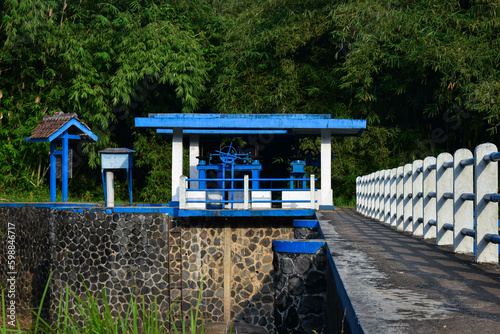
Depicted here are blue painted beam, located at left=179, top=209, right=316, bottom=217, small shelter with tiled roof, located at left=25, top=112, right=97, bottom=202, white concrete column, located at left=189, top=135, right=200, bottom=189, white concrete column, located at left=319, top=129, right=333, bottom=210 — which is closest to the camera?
blue painted beam, located at left=179, top=209, right=316, bottom=217

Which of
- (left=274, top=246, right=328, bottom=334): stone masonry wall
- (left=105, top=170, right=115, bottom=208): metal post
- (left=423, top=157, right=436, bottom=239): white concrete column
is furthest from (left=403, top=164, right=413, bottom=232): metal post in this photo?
(left=105, top=170, right=115, bottom=208): metal post

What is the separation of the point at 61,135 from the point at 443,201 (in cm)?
1323

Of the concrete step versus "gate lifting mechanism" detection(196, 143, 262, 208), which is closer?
the concrete step

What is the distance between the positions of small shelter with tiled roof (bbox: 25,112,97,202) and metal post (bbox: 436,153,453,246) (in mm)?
12296

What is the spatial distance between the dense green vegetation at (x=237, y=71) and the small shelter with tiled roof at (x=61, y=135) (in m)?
6.32

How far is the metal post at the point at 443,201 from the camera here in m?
6.98

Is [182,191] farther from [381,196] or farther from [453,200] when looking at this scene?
[453,200]

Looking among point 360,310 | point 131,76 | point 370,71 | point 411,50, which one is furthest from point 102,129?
point 360,310

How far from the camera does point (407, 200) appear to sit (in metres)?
9.36

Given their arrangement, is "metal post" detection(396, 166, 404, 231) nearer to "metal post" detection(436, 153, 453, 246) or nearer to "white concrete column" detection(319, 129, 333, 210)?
"metal post" detection(436, 153, 453, 246)

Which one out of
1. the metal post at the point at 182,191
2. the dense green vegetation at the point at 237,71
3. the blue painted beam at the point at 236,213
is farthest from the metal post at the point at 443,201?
the dense green vegetation at the point at 237,71

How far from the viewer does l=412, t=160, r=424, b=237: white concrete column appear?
336 inches

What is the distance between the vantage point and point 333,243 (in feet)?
23.0

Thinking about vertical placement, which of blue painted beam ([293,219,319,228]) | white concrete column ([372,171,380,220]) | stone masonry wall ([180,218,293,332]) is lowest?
stone masonry wall ([180,218,293,332])
